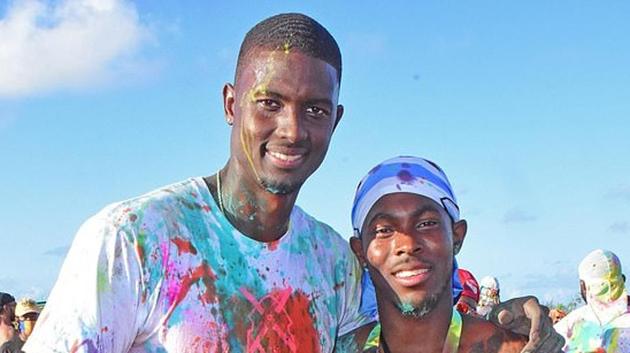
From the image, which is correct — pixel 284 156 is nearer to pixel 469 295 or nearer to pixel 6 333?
pixel 469 295

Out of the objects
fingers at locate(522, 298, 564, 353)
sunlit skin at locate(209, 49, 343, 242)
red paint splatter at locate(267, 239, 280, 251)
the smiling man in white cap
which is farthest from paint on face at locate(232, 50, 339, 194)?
the smiling man in white cap

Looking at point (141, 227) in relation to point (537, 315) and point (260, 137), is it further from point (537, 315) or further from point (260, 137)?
point (537, 315)

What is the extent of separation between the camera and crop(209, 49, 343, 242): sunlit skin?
2.72 m

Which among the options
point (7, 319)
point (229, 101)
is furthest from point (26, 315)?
point (229, 101)

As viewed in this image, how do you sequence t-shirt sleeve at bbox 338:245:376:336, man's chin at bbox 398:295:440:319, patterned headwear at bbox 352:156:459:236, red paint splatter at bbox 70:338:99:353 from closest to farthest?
red paint splatter at bbox 70:338:99:353 < t-shirt sleeve at bbox 338:245:376:336 < man's chin at bbox 398:295:440:319 < patterned headwear at bbox 352:156:459:236

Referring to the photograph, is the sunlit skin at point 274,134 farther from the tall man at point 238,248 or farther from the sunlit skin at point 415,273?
the sunlit skin at point 415,273

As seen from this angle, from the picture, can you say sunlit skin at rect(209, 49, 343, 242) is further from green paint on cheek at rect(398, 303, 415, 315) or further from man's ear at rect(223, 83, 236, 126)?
green paint on cheek at rect(398, 303, 415, 315)

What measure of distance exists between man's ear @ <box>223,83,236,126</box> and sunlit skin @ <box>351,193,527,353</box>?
79 cm

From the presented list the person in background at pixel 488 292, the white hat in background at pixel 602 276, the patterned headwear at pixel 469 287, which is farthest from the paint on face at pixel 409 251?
the person in background at pixel 488 292

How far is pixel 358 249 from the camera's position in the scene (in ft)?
11.0

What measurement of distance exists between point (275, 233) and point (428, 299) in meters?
0.77

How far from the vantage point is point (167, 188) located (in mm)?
Result: 2732

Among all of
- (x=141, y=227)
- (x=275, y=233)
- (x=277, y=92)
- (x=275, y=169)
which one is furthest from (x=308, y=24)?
(x=141, y=227)

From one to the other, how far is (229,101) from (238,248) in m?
0.53
